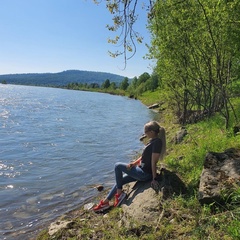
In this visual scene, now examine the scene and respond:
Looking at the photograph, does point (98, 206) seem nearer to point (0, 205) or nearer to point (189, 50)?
point (0, 205)

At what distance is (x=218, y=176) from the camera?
7.23 m

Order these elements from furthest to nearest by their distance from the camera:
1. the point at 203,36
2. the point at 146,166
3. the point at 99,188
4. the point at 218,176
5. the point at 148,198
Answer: the point at 203,36 < the point at 99,188 < the point at 146,166 < the point at 148,198 < the point at 218,176

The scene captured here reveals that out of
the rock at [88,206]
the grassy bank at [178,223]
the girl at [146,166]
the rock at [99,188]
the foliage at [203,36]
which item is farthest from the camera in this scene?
the rock at [99,188]

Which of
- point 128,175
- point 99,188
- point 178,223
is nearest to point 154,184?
point 128,175

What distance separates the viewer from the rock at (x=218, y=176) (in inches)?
264

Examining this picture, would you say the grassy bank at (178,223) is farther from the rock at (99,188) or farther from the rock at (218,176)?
the rock at (99,188)

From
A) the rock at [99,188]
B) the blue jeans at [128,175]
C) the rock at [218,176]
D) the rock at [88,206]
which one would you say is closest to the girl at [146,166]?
the blue jeans at [128,175]

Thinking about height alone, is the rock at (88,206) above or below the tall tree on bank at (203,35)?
below

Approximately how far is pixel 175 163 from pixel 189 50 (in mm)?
6883

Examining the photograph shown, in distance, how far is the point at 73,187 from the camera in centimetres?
1212

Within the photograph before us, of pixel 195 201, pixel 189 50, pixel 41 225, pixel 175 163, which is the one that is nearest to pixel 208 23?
pixel 189 50

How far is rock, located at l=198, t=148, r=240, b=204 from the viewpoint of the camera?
6697 millimetres

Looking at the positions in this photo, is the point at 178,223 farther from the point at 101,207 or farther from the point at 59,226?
the point at 59,226

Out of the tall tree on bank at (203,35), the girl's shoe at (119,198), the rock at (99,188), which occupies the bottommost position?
the rock at (99,188)
